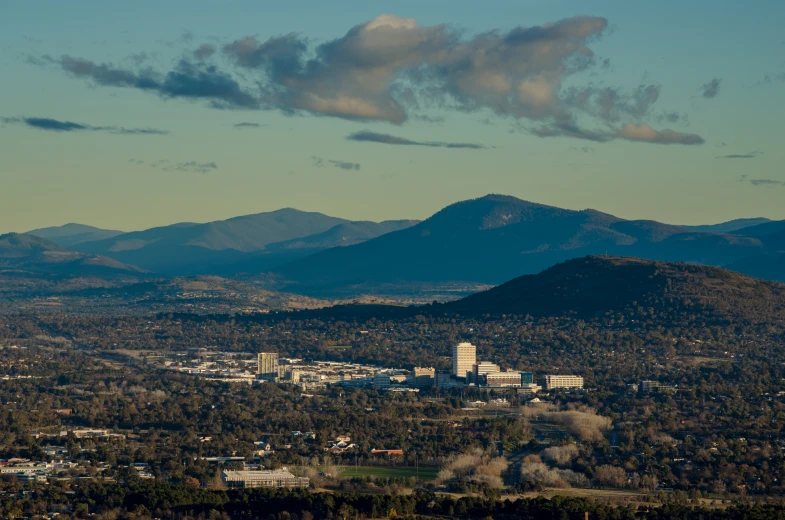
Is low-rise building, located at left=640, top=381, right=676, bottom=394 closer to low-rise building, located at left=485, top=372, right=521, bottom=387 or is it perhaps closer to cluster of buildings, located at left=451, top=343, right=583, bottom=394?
cluster of buildings, located at left=451, top=343, right=583, bottom=394

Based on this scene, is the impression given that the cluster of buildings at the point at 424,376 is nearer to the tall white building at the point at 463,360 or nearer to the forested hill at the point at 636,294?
the tall white building at the point at 463,360

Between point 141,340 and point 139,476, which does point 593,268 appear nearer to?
point 141,340

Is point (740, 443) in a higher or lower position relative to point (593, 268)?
lower

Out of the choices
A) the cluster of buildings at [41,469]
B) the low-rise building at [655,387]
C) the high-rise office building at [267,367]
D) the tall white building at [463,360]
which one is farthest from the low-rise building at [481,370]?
the cluster of buildings at [41,469]

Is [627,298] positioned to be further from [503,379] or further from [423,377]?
[503,379]

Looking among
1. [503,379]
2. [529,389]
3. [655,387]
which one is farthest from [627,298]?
[655,387]

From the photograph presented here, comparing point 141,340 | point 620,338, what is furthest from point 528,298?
point 141,340

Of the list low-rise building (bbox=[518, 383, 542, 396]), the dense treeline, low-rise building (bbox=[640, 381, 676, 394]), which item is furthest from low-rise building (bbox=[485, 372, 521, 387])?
the dense treeline
